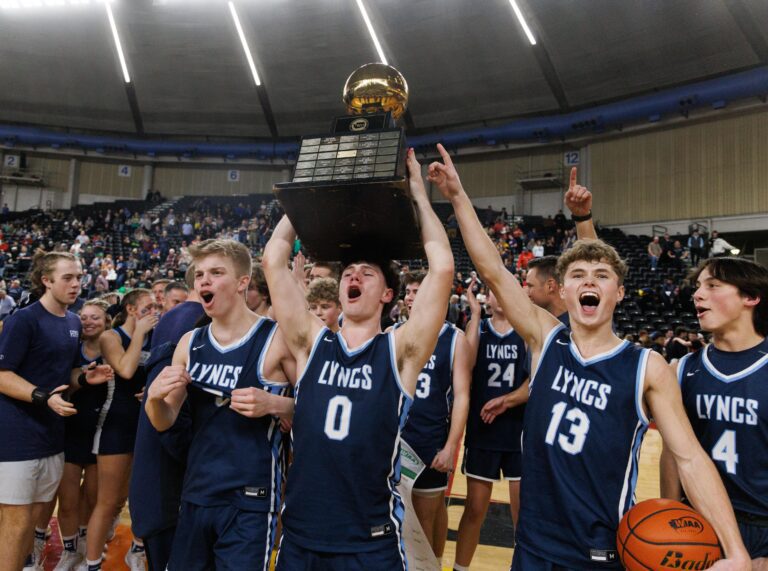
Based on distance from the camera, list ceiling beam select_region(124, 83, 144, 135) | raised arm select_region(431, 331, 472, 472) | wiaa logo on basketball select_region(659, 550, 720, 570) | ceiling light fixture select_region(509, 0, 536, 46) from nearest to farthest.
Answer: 1. wiaa logo on basketball select_region(659, 550, 720, 570)
2. raised arm select_region(431, 331, 472, 472)
3. ceiling light fixture select_region(509, 0, 536, 46)
4. ceiling beam select_region(124, 83, 144, 135)

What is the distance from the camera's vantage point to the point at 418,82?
21703 mm

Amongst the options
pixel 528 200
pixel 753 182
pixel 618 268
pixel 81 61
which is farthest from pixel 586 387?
pixel 81 61

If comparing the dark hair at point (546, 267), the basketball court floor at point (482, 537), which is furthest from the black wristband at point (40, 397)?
the dark hair at point (546, 267)

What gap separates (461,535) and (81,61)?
87.5 ft

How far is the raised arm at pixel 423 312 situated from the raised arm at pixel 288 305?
0.41 meters

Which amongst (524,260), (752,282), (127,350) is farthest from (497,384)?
(524,260)

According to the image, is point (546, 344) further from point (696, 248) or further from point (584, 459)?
point (696, 248)

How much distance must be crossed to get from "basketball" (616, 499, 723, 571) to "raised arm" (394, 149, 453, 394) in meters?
0.97

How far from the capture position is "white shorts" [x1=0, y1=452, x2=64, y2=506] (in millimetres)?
3066

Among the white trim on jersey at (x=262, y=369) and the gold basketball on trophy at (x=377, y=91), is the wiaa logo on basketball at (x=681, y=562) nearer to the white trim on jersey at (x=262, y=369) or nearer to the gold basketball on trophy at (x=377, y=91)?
the white trim on jersey at (x=262, y=369)

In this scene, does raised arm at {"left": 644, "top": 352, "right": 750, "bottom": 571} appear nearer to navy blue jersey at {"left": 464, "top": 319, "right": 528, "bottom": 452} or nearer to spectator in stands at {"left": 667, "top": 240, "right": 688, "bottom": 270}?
navy blue jersey at {"left": 464, "top": 319, "right": 528, "bottom": 452}

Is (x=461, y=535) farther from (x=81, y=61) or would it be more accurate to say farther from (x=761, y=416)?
(x=81, y=61)

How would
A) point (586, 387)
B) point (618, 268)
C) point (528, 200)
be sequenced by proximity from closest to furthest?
point (586, 387) → point (618, 268) → point (528, 200)

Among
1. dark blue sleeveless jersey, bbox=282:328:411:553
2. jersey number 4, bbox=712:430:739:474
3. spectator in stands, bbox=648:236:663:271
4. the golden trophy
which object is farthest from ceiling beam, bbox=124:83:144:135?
jersey number 4, bbox=712:430:739:474
